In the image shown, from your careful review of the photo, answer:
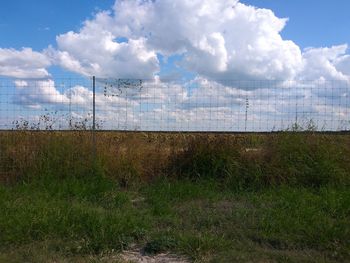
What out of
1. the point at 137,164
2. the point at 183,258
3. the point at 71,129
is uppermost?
the point at 71,129

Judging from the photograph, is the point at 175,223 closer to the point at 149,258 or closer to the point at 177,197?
the point at 149,258

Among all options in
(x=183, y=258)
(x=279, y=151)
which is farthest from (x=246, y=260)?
(x=279, y=151)

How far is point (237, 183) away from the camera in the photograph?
10617 mm

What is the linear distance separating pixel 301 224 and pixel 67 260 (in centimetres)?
349

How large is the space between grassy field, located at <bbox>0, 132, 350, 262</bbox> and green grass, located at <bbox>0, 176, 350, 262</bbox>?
0.02 m

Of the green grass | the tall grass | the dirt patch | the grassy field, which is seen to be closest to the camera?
the dirt patch

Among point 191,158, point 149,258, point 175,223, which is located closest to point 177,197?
point 175,223

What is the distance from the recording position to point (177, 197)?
31.1 feet

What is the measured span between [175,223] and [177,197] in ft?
6.26

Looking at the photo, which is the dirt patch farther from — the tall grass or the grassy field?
the tall grass

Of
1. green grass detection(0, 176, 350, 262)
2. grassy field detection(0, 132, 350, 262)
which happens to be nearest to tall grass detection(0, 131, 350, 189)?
grassy field detection(0, 132, 350, 262)

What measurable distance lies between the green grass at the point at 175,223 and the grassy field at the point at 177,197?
18 millimetres

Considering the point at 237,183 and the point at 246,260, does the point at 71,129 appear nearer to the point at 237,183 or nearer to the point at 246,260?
the point at 237,183

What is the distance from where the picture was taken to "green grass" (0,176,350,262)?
6.35 metres
